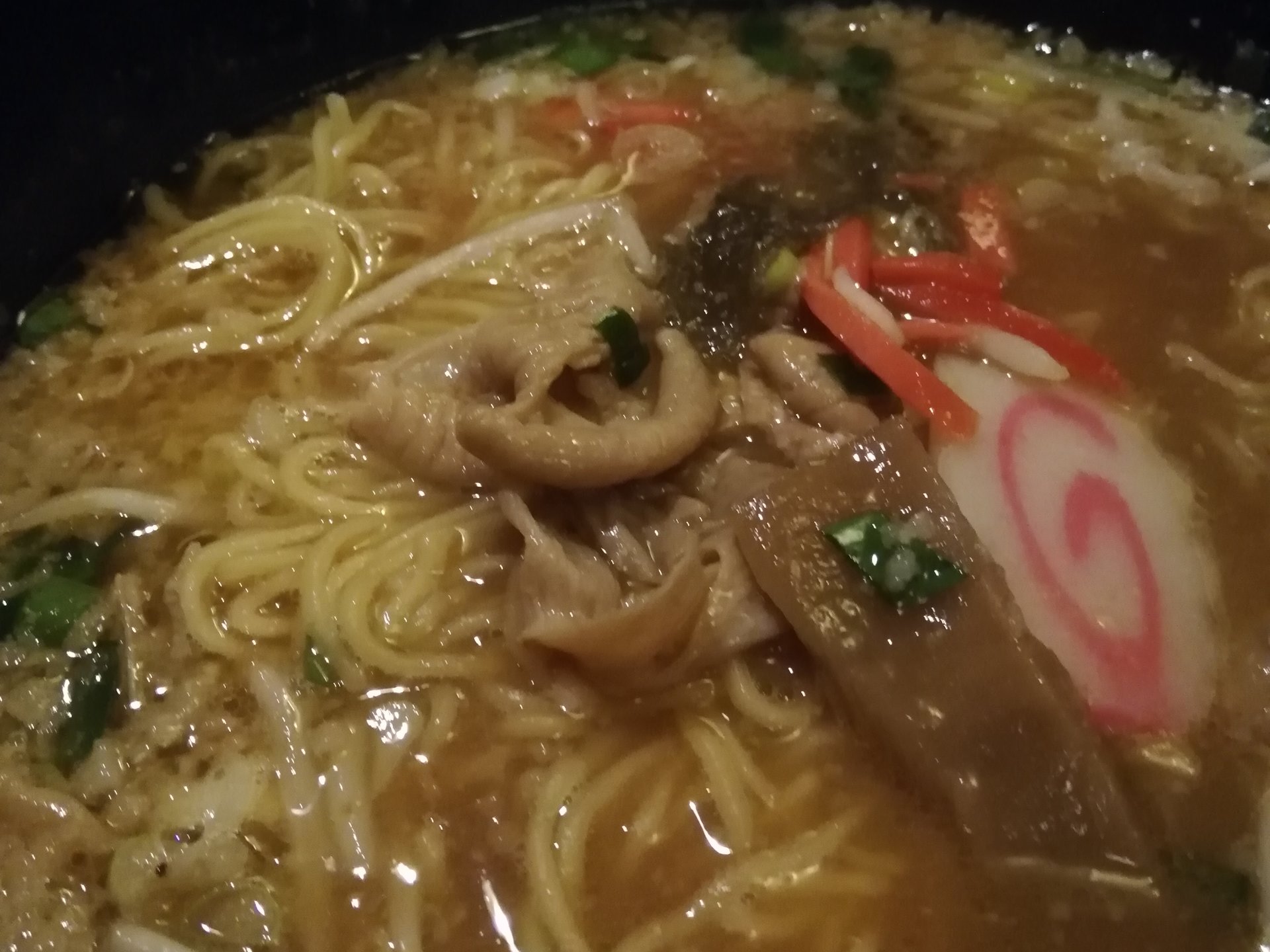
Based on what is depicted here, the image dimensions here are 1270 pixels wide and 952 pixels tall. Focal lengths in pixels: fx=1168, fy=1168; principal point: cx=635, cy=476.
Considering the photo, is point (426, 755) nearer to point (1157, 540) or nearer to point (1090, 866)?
point (1090, 866)

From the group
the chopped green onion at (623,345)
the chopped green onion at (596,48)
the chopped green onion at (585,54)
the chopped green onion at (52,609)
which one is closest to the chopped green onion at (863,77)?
the chopped green onion at (596,48)

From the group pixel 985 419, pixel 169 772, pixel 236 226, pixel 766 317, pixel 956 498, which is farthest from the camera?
pixel 236 226

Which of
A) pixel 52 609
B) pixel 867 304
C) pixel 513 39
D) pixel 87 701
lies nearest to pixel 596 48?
pixel 513 39

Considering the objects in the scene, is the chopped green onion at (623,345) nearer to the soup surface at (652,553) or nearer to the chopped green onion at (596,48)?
the soup surface at (652,553)

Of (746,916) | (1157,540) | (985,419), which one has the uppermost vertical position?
(985,419)

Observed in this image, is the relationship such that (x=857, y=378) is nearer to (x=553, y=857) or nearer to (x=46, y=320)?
(x=553, y=857)

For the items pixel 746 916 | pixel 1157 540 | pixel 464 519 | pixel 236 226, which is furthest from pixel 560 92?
pixel 746 916

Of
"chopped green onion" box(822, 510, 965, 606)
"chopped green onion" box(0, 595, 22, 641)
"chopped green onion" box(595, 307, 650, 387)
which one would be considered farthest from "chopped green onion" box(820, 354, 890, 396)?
"chopped green onion" box(0, 595, 22, 641)
